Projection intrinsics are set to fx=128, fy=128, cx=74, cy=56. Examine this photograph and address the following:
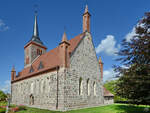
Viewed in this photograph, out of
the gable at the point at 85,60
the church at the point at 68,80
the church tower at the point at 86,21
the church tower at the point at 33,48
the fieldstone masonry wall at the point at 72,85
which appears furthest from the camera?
the church tower at the point at 33,48

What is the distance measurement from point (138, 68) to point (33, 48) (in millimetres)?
28532

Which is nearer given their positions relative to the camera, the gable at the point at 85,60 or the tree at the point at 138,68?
the tree at the point at 138,68

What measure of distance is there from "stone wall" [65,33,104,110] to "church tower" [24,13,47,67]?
1687cm

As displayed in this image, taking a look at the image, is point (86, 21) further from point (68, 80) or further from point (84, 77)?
point (68, 80)

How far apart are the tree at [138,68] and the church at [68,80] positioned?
288 inches

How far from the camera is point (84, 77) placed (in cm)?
2120

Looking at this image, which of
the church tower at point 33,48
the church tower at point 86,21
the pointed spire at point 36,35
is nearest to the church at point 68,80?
the church tower at point 86,21

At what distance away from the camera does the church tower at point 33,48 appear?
3357 centimetres

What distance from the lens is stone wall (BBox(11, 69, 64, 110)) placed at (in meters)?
17.7

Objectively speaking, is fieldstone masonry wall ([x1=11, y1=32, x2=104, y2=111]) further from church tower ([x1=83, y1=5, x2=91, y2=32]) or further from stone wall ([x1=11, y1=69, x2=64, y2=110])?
church tower ([x1=83, y1=5, x2=91, y2=32])

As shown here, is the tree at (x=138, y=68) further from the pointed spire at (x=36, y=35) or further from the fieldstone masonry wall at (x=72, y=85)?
the pointed spire at (x=36, y=35)

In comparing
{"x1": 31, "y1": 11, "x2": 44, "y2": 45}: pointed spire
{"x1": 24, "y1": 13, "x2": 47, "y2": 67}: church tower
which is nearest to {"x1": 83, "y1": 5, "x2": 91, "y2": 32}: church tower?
→ {"x1": 24, "y1": 13, "x2": 47, "y2": 67}: church tower

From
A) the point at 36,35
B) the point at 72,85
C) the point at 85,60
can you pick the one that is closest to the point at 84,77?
the point at 85,60

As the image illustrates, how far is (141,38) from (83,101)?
42.0 ft
